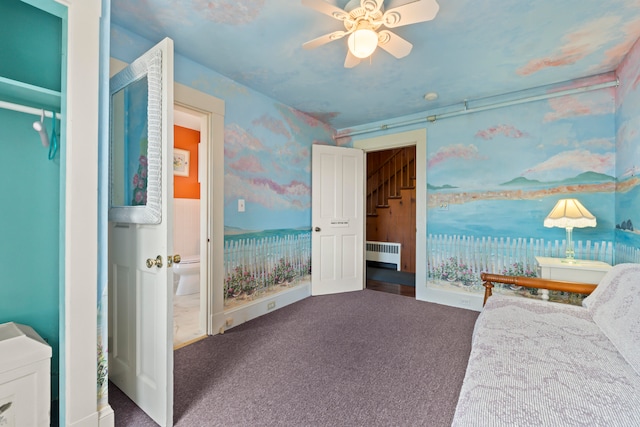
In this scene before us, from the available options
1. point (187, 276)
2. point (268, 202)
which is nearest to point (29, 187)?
point (268, 202)

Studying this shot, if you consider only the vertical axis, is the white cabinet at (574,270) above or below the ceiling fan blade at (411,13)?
below

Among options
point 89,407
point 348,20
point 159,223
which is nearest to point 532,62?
point 348,20

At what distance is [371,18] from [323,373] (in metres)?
2.27

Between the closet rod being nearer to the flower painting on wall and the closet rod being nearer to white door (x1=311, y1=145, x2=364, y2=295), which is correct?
the flower painting on wall

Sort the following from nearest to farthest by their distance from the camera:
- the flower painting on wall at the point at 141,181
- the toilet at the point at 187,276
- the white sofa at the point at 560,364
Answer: the white sofa at the point at 560,364 → the flower painting on wall at the point at 141,181 → the toilet at the point at 187,276

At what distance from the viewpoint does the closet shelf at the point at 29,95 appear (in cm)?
118

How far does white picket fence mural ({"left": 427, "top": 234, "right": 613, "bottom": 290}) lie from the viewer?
2.63 m

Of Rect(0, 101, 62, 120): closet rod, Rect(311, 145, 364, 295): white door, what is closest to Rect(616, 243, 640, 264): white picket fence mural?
Rect(311, 145, 364, 295): white door

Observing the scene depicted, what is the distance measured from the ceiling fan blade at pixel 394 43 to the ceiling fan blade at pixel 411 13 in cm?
10

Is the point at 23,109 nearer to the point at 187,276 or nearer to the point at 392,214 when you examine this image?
the point at 187,276

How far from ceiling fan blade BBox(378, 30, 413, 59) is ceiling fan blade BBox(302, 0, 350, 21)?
0.87 ft

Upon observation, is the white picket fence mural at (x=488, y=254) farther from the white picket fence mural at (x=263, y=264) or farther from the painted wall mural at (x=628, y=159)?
the white picket fence mural at (x=263, y=264)

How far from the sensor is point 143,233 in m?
1.49

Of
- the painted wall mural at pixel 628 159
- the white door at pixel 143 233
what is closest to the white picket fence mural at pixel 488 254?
the painted wall mural at pixel 628 159
